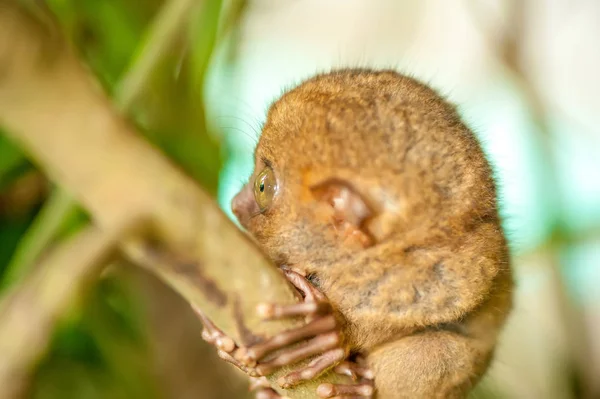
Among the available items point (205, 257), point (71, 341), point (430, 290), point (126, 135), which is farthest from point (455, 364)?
point (71, 341)

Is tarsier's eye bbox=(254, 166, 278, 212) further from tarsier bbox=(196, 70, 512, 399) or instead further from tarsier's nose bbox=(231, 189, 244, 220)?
tarsier's nose bbox=(231, 189, 244, 220)

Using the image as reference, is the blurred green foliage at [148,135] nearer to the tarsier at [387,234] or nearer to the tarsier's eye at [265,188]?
the tarsier's eye at [265,188]

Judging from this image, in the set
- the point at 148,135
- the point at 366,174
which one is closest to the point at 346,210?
the point at 366,174

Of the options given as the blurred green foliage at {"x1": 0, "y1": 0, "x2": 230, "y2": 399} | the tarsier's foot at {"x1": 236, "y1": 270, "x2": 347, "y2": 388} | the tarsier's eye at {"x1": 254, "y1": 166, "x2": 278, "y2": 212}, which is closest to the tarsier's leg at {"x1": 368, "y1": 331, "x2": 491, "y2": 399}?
the tarsier's foot at {"x1": 236, "y1": 270, "x2": 347, "y2": 388}

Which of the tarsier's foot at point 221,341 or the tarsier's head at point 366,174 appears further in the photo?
the tarsier's head at point 366,174

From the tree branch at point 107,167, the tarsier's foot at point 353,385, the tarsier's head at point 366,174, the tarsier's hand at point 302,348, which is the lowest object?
the tarsier's foot at point 353,385

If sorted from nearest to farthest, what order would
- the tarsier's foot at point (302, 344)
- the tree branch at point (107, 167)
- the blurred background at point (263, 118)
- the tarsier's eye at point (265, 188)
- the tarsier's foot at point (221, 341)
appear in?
the tree branch at point (107, 167)
the tarsier's foot at point (302, 344)
the tarsier's foot at point (221, 341)
the tarsier's eye at point (265, 188)
the blurred background at point (263, 118)

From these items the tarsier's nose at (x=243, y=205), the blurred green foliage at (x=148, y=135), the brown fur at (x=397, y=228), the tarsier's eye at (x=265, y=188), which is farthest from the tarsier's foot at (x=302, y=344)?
the blurred green foliage at (x=148, y=135)
